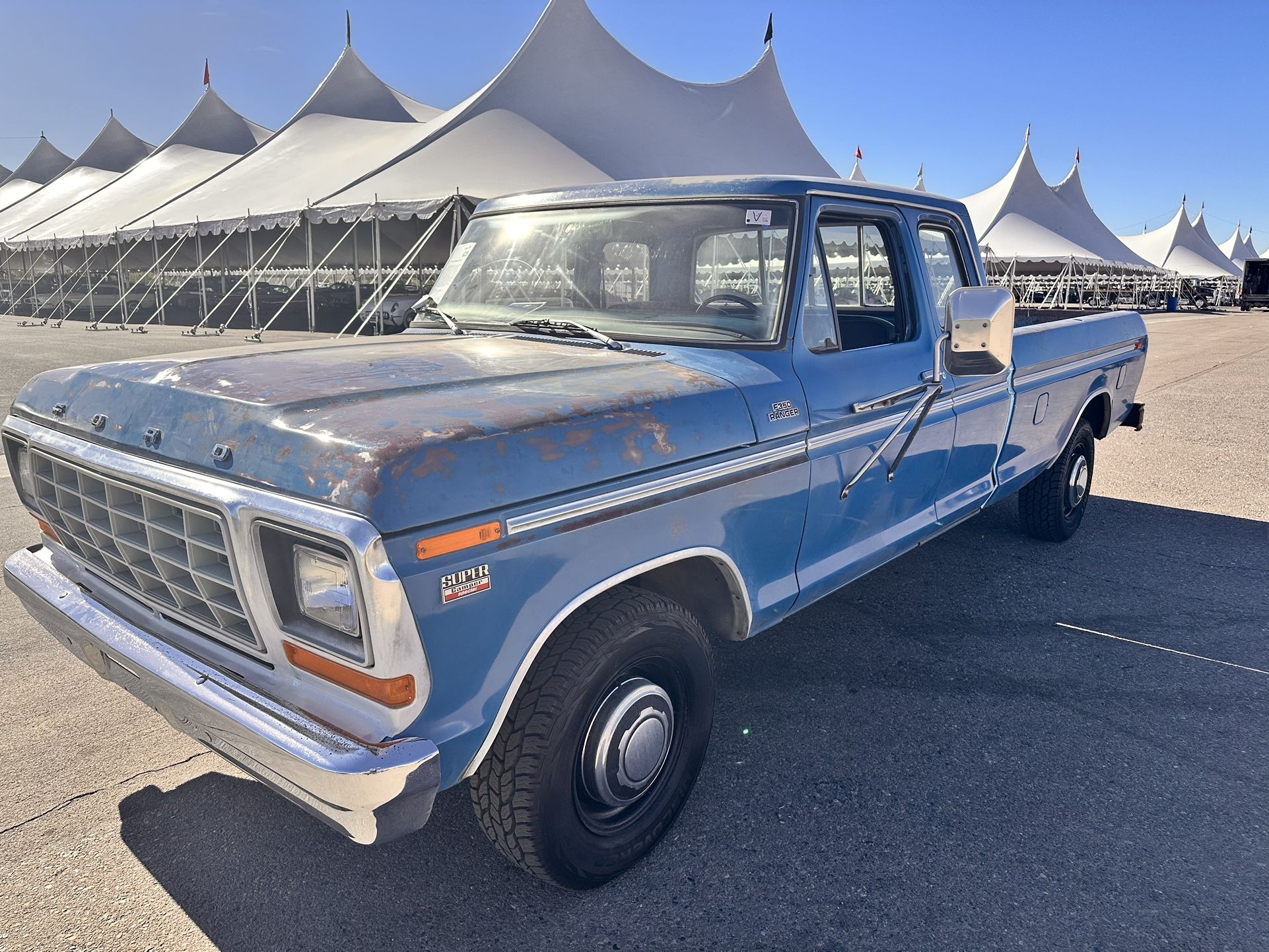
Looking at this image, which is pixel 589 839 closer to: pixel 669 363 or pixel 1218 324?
pixel 669 363

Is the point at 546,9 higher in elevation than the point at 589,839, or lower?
higher

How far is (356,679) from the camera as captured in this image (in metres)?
1.90

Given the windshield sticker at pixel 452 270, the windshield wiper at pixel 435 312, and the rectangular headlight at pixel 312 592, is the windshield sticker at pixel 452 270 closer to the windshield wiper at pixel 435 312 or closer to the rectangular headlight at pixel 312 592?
the windshield wiper at pixel 435 312

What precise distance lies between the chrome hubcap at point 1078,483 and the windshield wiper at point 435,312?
3.80 m

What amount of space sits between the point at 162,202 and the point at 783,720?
93.4ft

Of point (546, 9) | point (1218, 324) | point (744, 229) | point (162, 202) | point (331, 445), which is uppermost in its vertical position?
point (546, 9)

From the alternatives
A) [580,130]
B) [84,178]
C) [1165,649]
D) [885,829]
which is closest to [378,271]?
[580,130]

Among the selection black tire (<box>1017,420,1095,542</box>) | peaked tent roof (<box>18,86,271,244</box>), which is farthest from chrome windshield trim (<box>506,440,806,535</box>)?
peaked tent roof (<box>18,86,271,244</box>)

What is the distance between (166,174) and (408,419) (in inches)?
1318

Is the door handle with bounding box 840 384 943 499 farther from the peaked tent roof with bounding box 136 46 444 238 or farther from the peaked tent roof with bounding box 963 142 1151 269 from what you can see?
the peaked tent roof with bounding box 963 142 1151 269

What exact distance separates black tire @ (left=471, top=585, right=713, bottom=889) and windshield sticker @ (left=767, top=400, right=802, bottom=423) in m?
0.67

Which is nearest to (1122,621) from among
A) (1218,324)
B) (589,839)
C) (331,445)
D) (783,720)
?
(783,720)

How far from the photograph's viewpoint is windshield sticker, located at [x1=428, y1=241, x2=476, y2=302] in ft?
12.6

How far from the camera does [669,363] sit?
2.75 m
